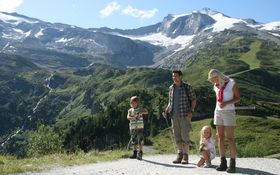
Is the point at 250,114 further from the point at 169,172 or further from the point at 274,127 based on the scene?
the point at 169,172

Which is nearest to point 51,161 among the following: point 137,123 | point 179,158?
point 137,123

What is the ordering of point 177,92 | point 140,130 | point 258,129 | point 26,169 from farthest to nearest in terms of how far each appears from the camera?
1. point 258,129
2. point 140,130
3. point 177,92
4. point 26,169

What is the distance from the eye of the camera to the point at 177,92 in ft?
64.6

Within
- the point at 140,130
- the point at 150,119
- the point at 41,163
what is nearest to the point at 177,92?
the point at 140,130

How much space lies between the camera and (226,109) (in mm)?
16562

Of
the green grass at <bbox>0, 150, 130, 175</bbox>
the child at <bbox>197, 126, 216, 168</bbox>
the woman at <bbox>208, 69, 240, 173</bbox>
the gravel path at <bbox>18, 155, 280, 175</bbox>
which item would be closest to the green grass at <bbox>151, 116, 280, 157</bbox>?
the green grass at <bbox>0, 150, 130, 175</bbox>

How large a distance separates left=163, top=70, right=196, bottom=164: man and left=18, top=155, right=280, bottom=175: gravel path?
771 millimetres

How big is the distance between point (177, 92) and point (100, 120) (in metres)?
181

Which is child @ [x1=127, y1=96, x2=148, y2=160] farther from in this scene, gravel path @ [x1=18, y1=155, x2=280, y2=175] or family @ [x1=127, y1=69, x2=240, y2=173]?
gravel path @ [x1=18, y1=155, x2=280, y2=175]

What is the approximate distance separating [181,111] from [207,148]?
76.8 inches

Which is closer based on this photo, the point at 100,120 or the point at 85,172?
the point at 85,172

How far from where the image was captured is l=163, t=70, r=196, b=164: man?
19.4m

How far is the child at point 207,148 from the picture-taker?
18.2 metres

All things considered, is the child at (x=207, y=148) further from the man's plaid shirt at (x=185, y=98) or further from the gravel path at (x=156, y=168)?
the man's plaid shirt at (x=185, y=98)
